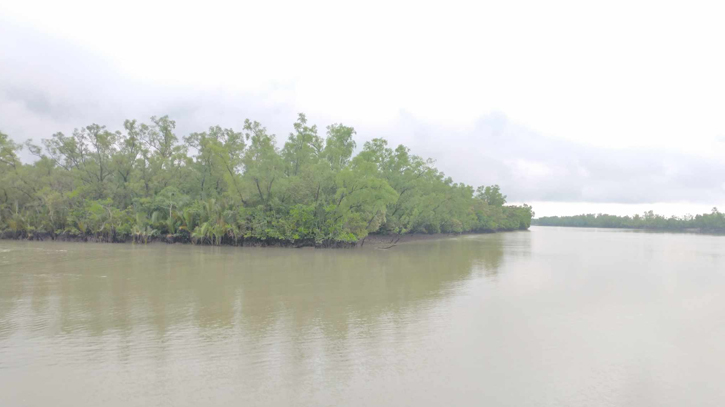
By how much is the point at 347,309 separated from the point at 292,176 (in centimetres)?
2392

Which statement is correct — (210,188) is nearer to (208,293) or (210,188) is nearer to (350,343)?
(208,293)

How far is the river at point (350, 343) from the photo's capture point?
5535 millimetres

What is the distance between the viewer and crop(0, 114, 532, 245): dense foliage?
3275 cm

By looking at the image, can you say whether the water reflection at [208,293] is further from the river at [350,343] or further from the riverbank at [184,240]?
the riverbank at [184,240]

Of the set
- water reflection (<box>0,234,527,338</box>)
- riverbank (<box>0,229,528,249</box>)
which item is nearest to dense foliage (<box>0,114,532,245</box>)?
riverbank (<box>0,229,528,249</box>)

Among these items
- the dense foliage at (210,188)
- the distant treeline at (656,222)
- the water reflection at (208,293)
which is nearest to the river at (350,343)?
the water reflection at (208,293)

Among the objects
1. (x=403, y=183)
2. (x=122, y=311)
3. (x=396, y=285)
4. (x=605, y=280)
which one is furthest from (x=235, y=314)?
(x=403, y=183)

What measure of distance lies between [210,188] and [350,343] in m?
35.8

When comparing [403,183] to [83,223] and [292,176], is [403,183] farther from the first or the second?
[83,223]

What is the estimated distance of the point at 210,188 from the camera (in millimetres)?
40219

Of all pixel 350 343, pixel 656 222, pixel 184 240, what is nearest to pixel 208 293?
pixel 350 343

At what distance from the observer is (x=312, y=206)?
32.2 m

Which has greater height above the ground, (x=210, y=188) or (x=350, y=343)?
(x=210, y=188)

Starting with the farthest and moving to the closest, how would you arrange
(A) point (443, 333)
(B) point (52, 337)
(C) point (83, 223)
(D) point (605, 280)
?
(C) point (83, 223), (D) point (605, 280), (A) point (443, 333), (B) point (52, 337)
